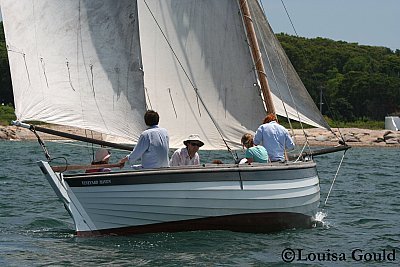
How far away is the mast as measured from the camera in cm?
1912

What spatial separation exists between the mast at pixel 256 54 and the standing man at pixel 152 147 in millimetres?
3856

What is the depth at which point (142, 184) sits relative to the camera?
1531cm

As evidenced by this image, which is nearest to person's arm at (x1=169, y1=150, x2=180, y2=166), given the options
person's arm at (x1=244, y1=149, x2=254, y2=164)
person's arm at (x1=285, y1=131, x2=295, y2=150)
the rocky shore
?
person's arm at (x1=244, y1=149, x2=254, y2=164)

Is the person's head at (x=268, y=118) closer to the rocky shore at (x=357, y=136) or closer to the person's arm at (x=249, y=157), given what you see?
the person's arm at (x=249, y=157)

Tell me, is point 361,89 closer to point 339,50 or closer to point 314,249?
point 339,50

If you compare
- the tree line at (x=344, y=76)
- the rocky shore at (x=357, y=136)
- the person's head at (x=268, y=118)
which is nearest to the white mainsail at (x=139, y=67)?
the person's head at (x=268, y=118)

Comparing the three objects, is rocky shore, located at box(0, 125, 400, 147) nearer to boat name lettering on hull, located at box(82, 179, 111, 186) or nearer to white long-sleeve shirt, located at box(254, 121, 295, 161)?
white long-sleeve shirt, located at box(254, 121, 295, 161)

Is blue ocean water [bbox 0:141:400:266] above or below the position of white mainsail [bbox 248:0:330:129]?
below

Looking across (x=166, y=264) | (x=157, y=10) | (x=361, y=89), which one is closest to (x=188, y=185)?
(x=166, y=264)

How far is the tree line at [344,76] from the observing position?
9788cm

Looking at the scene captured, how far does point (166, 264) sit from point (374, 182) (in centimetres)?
1964

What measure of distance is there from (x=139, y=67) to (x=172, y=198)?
2.72m

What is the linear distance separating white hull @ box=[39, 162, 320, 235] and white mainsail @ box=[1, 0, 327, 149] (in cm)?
142

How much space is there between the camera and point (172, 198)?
1552 centimetres
